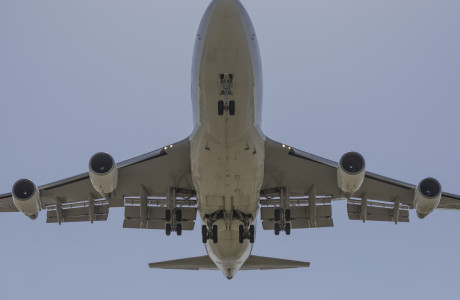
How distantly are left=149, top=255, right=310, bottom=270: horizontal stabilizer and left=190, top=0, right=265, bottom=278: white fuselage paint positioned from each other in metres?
4.19

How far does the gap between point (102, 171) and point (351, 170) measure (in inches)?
325

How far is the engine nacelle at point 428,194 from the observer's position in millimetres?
24758

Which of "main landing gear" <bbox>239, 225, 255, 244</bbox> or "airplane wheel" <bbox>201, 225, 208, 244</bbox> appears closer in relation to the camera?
"main landing gear" <bbox>239, 225, 255, 244</bbox>

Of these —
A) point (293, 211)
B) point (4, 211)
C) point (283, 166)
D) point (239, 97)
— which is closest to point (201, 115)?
point (239, 97)

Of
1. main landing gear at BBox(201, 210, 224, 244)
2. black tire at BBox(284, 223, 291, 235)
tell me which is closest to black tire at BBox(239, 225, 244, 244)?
main landing gear at BBox(201, 210, 224, 244)

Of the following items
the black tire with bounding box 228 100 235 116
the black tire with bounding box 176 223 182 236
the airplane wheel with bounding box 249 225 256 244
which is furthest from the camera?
the black tire with bounding box 176 223 182 236

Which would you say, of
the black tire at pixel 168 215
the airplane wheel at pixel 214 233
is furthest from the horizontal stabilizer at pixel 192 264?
the airplane wheel at pixel 214 233

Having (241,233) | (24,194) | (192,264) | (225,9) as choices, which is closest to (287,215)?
(241,233)

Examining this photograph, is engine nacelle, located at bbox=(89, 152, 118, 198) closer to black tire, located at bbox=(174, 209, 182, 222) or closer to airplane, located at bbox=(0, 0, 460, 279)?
airplane, located at bbox=(0, 0, 460, 279)

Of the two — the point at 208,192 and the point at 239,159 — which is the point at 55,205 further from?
the point at 239,159

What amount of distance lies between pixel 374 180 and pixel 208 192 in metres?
7.29

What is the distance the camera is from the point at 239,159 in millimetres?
21875

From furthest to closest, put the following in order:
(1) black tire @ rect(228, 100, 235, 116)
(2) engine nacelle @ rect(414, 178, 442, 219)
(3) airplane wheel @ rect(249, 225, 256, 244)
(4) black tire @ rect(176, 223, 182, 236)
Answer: (4) black tire @ rect(176, 223, 182, 236), (3) airplane wheel @ rect(249, 225, 256, 244), (2) engine nacelle @ rect(414, 178, 442, 219), (1) black tire @ rect(228, 100, 235, 116)

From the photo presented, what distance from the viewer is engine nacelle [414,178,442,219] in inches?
975
